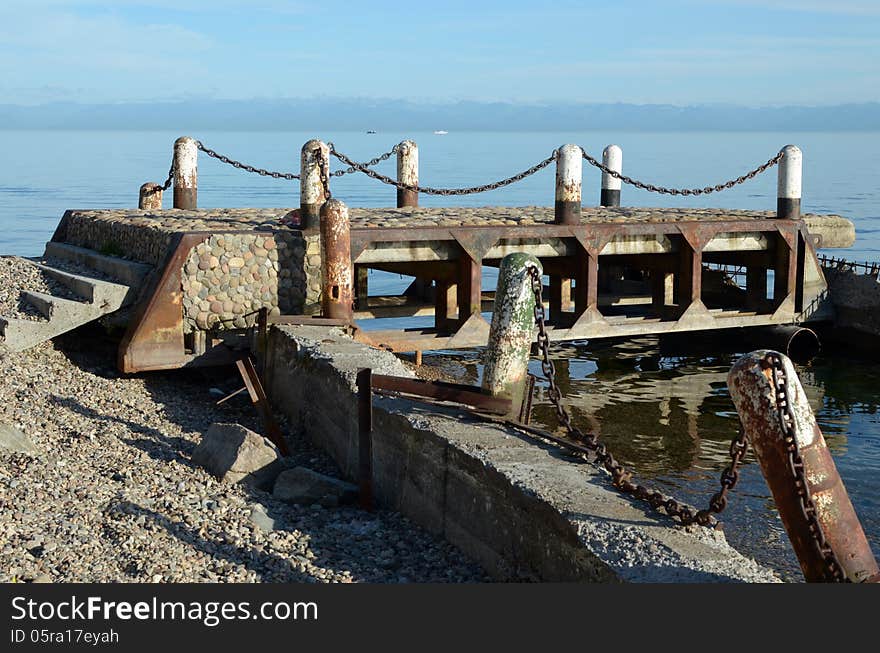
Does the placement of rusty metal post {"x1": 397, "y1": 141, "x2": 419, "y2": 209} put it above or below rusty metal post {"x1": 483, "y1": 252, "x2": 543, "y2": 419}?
above

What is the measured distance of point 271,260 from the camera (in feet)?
40.7

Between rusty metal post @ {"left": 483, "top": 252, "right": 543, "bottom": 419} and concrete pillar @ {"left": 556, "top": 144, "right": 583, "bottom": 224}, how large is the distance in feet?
19.3

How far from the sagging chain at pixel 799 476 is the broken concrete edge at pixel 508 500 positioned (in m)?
0.28

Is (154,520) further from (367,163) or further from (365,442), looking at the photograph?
(367,163)

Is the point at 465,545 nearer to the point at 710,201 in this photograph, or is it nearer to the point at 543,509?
the point at 543,509

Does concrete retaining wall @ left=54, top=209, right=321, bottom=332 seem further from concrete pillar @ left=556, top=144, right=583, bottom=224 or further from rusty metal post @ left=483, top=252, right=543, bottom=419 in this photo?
rusty metal post @ left=483, top=252, right=543, bottom=419

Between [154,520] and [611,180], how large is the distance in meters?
12.4

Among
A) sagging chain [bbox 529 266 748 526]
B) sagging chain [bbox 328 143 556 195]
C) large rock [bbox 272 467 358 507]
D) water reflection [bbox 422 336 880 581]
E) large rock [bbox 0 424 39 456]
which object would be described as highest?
sagging chain [bbox 328 143 556 195]

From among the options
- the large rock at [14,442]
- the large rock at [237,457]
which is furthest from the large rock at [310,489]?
the large rock at [14,442]

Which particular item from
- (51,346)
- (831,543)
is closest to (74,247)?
(51,346)

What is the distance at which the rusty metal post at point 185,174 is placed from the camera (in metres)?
15.1

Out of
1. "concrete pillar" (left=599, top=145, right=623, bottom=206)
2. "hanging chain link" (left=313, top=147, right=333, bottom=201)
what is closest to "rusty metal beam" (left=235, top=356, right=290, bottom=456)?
"hanging chain link" (left=313, top=147, right=333, bottom=201)

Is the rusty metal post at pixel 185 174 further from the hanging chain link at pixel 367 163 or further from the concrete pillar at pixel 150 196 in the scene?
the hanging chain link at pixel 367 163

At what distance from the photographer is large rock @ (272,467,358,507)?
8453 mm
